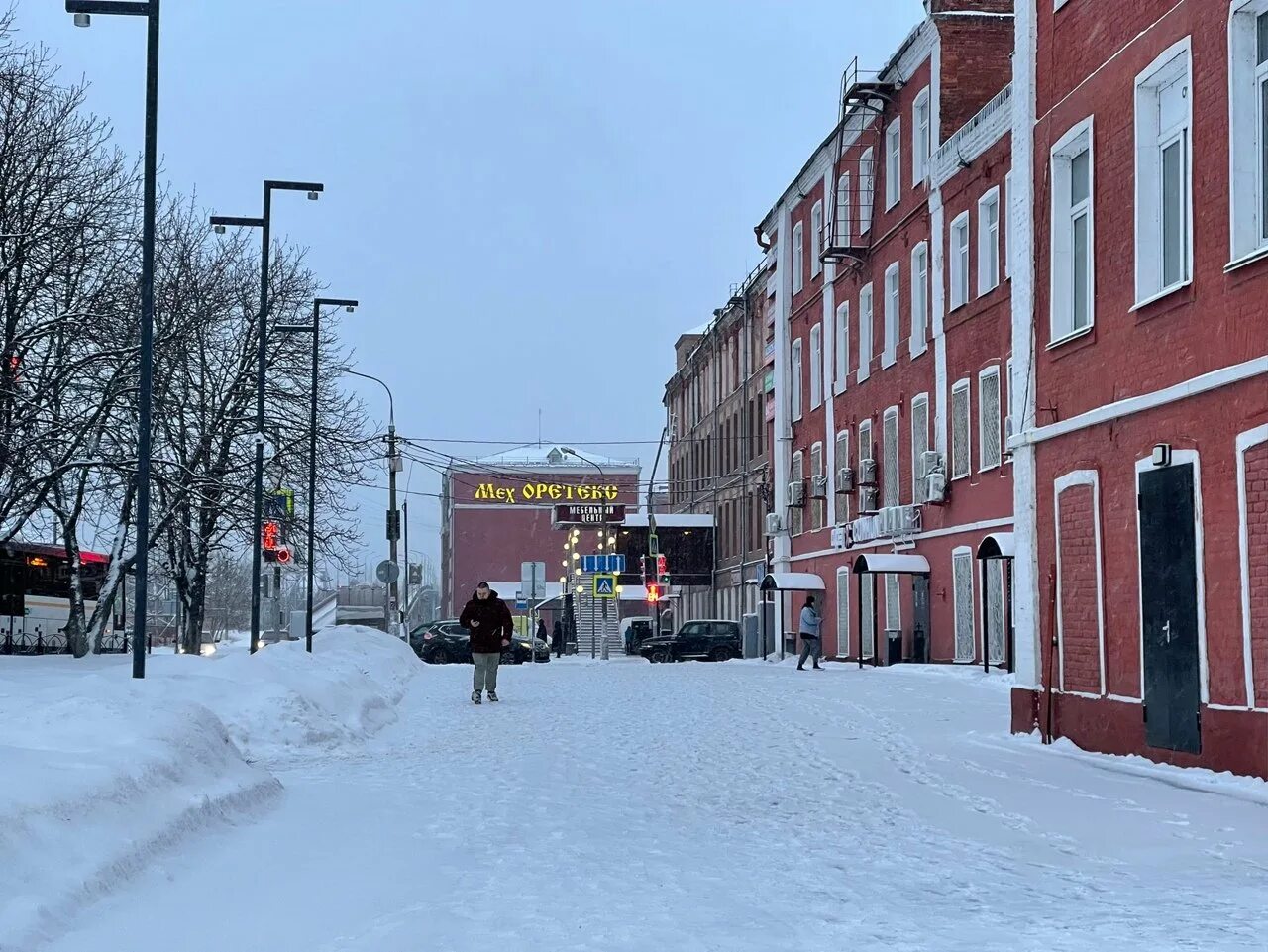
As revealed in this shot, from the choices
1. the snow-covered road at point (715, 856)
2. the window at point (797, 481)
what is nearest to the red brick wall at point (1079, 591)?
the snow-covered road at point (715, 856)

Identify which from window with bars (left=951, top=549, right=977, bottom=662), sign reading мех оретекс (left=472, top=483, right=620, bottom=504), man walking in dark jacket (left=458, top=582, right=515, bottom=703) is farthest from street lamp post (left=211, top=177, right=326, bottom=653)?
sign reading мех оретекс (left=472, top=483, right=620, bottom=504)

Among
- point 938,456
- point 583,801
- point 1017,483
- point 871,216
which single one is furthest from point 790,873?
point 871,216

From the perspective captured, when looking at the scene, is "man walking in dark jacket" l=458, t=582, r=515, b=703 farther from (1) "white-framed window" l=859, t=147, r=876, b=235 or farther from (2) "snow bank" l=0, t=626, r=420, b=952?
(1) "white-framed window" l=859, t=147, r=876, b=235

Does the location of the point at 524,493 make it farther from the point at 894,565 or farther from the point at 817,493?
the point at 894,565

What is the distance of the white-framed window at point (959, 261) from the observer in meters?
37.2

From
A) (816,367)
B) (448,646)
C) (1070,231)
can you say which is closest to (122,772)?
(1070,231)

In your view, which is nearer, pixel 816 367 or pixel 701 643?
pixel 816 367

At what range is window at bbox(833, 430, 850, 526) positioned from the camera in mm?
46312

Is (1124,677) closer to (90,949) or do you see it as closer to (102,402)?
(90,949)

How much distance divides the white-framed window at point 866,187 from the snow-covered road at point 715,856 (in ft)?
94.1

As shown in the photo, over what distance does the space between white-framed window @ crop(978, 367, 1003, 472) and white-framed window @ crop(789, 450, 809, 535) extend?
15.2 metres

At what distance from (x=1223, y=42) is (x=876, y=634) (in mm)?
29408

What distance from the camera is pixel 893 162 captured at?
4291 cm

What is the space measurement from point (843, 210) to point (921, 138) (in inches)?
226
